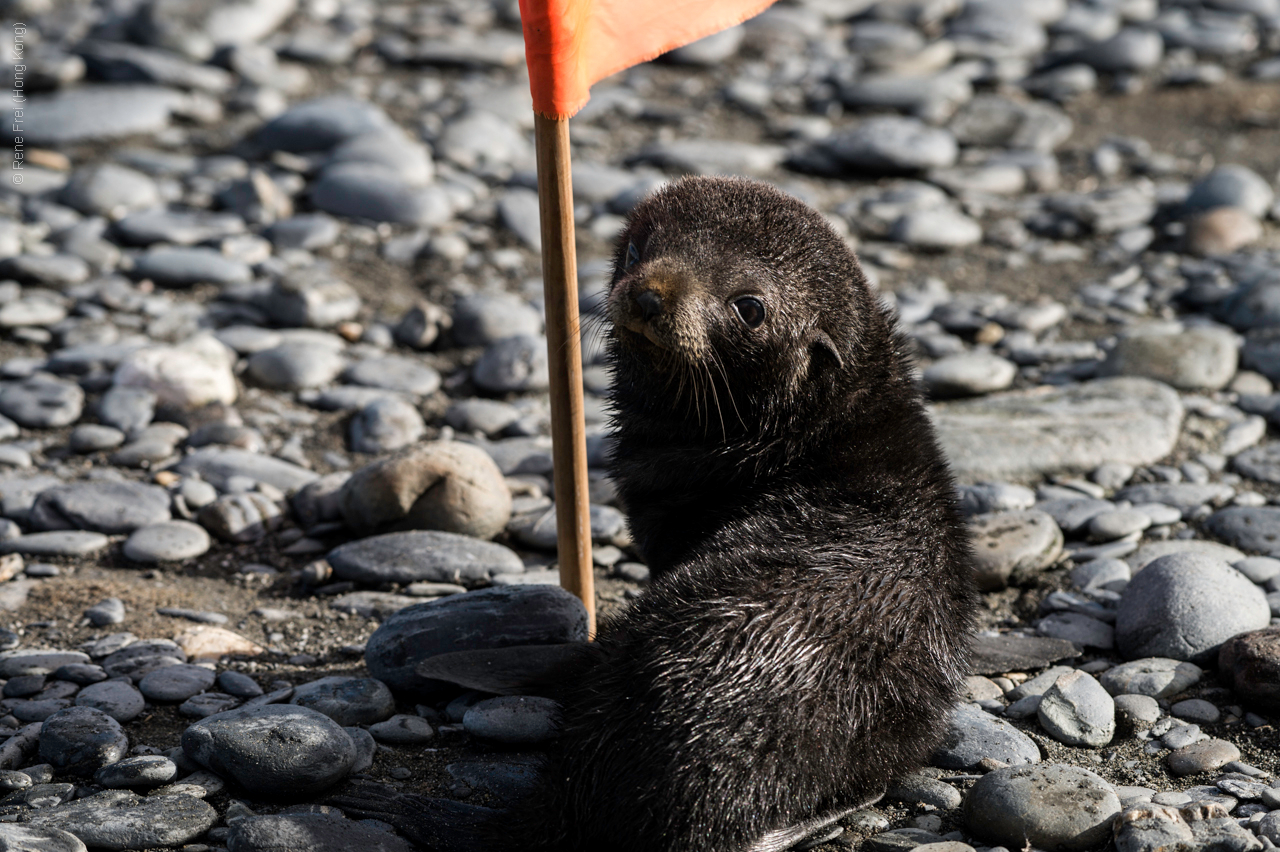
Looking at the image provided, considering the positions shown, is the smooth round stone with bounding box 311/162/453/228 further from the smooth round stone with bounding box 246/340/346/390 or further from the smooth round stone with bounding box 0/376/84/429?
the smooth round stone with bounding box 0/376/84/429

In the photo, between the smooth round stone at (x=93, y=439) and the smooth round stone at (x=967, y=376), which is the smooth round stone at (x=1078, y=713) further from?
the smooth round stone at (x=93, y=439)

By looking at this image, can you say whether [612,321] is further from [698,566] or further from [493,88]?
[493,88]

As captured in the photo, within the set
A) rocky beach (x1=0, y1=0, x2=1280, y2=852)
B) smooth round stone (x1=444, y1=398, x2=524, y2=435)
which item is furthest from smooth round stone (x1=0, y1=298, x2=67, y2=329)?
smooth round stone (x1=444, y1=398, x2=524, y2=435)

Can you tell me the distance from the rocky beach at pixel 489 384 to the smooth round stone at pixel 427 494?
2 cm

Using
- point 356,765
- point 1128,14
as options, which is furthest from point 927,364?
point 1128,14

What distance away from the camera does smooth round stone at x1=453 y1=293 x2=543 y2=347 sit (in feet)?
23.3

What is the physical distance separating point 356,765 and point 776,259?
6.55 ft

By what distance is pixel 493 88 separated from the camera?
34.2ft

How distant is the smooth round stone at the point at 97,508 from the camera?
Result: 520 cm

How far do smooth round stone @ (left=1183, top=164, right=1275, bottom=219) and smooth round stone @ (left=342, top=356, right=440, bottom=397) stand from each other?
5.56 meters

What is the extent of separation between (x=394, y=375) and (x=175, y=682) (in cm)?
289

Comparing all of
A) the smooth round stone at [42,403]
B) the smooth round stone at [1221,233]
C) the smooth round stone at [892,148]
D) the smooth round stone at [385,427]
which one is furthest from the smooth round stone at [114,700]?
the smooth round stone at [1221,233]

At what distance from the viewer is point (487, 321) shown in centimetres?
710

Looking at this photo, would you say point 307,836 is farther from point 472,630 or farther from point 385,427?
point 385,427
